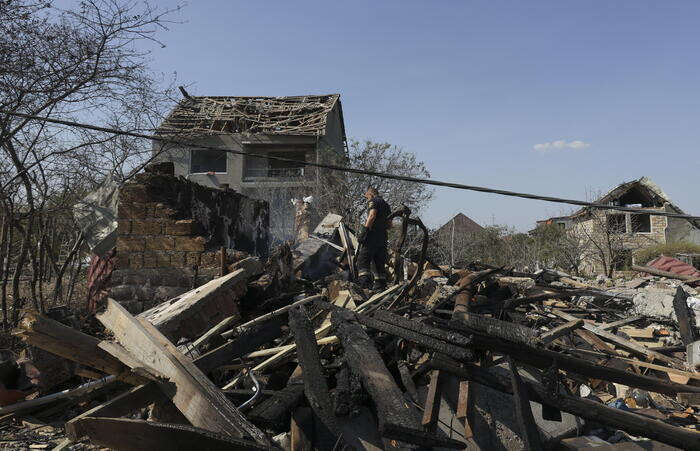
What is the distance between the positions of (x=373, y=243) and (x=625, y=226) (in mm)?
22835

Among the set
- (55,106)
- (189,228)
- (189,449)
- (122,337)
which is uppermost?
(55,106)

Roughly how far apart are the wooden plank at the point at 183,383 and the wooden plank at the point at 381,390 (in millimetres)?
581

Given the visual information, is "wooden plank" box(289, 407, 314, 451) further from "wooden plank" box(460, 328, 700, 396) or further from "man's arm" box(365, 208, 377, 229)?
"man's arm" box(365, 208, 377, 229)

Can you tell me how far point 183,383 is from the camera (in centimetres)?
244

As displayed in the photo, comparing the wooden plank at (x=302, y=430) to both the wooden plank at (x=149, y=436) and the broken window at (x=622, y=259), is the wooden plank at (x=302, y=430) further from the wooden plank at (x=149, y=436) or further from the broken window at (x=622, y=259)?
the broken window at (x=622, y=259)

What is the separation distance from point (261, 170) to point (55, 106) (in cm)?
1758

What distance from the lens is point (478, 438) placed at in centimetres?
289

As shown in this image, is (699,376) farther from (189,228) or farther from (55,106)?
(55,106)

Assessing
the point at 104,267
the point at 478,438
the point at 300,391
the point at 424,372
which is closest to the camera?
the point at 300,391

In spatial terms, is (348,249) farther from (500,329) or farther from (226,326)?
(500,329)

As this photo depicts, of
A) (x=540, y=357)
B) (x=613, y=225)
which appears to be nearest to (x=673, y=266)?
(x=613, y=225)

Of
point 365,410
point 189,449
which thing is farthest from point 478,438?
point 189,449

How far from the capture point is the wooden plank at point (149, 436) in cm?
197

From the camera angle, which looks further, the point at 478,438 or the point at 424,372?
the point at 424,372
